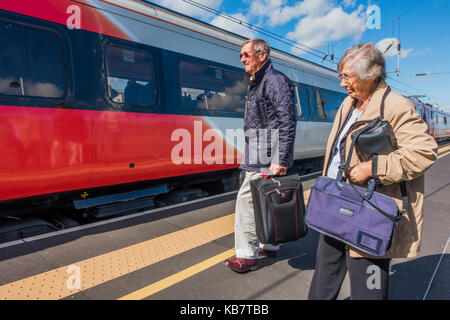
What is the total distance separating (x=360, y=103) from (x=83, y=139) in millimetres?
3023

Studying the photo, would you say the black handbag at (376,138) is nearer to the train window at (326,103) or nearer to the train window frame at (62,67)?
the train window frame at (62,67)

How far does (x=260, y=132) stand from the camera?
260 centimetres

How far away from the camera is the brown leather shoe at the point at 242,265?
2613mm

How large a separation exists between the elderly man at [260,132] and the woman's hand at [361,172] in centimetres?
91

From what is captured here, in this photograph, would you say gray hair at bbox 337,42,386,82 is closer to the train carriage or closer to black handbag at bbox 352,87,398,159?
black handbag at bbox 352,87,398,159

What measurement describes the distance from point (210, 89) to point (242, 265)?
135 inches

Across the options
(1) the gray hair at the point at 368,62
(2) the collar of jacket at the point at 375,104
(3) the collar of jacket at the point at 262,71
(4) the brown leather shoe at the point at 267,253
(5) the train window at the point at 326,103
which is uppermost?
(5) the train window at the point at 326,103

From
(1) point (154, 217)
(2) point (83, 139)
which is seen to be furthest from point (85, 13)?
(1) point (154, 217)

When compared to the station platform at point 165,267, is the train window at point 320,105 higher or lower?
higher

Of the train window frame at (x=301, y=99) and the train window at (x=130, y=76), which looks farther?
the train window frame at (x=301, y=99)

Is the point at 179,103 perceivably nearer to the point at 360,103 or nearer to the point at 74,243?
the point at 74,243

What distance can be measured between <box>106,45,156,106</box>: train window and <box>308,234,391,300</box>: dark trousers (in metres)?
3.19

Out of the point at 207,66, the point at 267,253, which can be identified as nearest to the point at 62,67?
the point at 207,66

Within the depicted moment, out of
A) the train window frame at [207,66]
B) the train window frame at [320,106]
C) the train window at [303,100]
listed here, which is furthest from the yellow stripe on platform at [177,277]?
the train window frame at [320,106]
